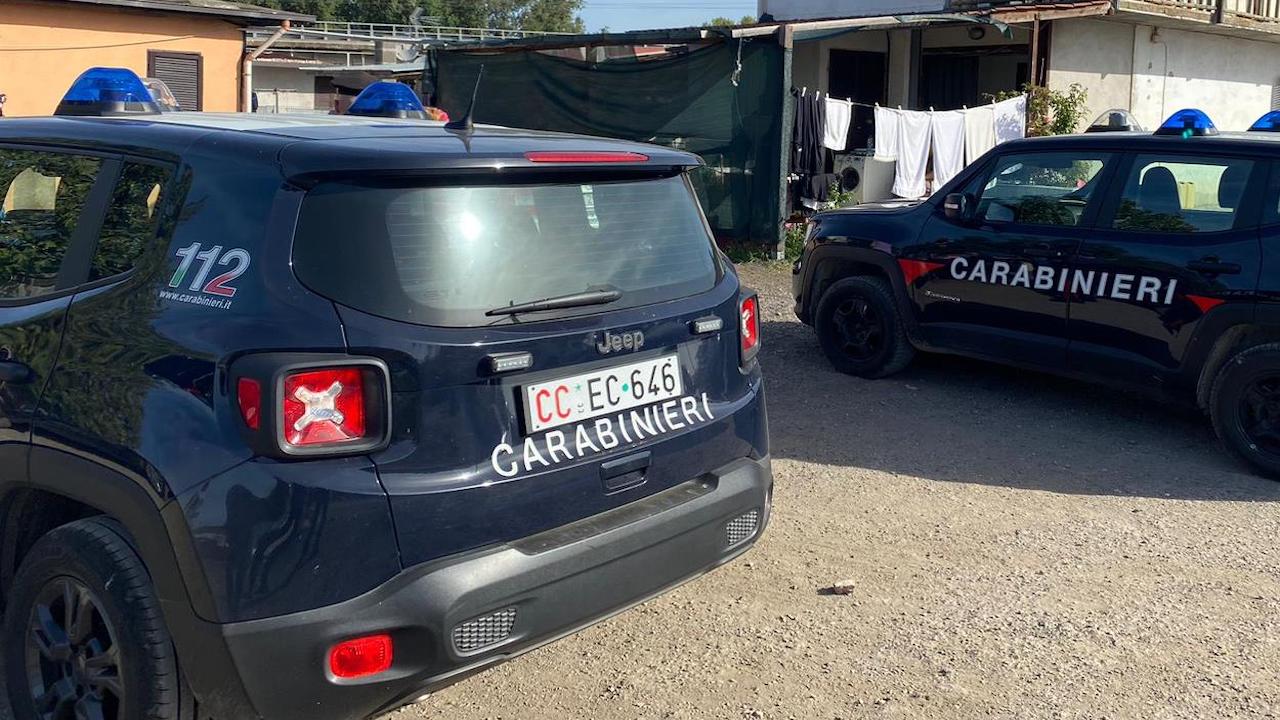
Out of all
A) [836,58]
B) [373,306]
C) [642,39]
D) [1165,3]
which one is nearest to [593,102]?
[642,39]

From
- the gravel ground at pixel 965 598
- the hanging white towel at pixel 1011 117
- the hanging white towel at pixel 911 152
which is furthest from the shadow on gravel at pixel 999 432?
the hanging white towel at pixel 1011 117

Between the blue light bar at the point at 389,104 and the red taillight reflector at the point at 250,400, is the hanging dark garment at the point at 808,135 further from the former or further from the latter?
the red taillight reflector at the point at 250,400

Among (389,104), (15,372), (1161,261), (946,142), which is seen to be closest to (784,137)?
(946,142)

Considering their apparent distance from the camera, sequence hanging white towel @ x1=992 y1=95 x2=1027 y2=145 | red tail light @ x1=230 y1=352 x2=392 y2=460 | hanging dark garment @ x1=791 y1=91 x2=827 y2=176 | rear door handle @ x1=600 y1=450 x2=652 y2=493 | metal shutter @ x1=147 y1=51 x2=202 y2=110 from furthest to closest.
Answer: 1. metal shutter @ x1=147 y1=51 x2=202 y2=110
2. hanging white towel @ x1=992 y1=95 x2=1027 y2=145
3. hanging dark garment @ x1=791 y1=91 x2=827 y2=176
4. rear door handle @ x1=600 y1=450 x2=652 y2=493
5. red tail light @ x1=230 y1=352 x2=392 y2=460

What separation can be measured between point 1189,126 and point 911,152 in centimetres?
762

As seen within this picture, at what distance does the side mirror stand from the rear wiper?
174 inches

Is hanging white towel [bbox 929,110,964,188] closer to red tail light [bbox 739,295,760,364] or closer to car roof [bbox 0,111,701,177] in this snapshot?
red tail light [bbox 739,295,760,364]

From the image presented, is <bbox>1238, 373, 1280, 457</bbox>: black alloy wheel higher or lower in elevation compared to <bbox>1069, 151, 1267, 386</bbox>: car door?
lower

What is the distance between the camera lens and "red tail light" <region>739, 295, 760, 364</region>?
380 centimetres

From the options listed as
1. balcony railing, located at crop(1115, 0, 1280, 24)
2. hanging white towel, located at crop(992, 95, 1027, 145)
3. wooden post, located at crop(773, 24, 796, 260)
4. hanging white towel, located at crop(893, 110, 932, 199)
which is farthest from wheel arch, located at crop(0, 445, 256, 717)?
balcony railing, located at crop(1115, 0, 1280, 24)

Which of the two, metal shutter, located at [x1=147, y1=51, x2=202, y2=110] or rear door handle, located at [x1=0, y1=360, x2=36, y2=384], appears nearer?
rear door handle, located at [x1=0, y1=360, x2=36, y2=384]

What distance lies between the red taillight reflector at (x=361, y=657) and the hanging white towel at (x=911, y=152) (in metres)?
12.0

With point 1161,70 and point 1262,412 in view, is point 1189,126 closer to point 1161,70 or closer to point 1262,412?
point 1262,412

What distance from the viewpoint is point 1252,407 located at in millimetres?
5922
